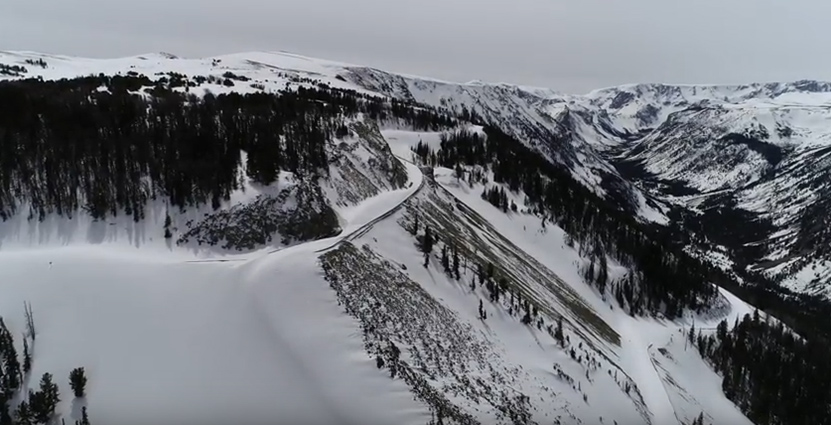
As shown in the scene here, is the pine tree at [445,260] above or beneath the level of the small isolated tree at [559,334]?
above

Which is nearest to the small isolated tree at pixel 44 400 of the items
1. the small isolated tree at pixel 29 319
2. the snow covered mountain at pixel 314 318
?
the snow covered mountain at pixel 314 318

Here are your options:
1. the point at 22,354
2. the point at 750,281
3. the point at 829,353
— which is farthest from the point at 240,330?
the point at 750,281

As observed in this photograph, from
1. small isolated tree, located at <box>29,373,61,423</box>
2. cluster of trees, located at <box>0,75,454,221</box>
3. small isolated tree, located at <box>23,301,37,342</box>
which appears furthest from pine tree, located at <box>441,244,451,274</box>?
small isolated tree, located at <box>23,301,37,342</box>

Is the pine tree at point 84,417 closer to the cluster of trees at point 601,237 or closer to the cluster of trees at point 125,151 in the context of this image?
the cluster of trees at point 125,151

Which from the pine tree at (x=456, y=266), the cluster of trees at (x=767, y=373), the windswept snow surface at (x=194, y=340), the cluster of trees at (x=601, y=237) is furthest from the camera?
the cluster of trees at (x=601, y=237)

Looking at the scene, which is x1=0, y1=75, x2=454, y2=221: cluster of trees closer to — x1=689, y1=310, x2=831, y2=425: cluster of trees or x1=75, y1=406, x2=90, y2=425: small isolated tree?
x1=75, y1=406, x2=90, y2=425: small isolated tree

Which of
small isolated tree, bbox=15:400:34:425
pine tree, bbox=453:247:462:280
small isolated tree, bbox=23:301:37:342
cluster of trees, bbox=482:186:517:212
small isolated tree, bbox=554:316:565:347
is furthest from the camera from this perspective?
cluster of trees, bbox=482:186:517:212
